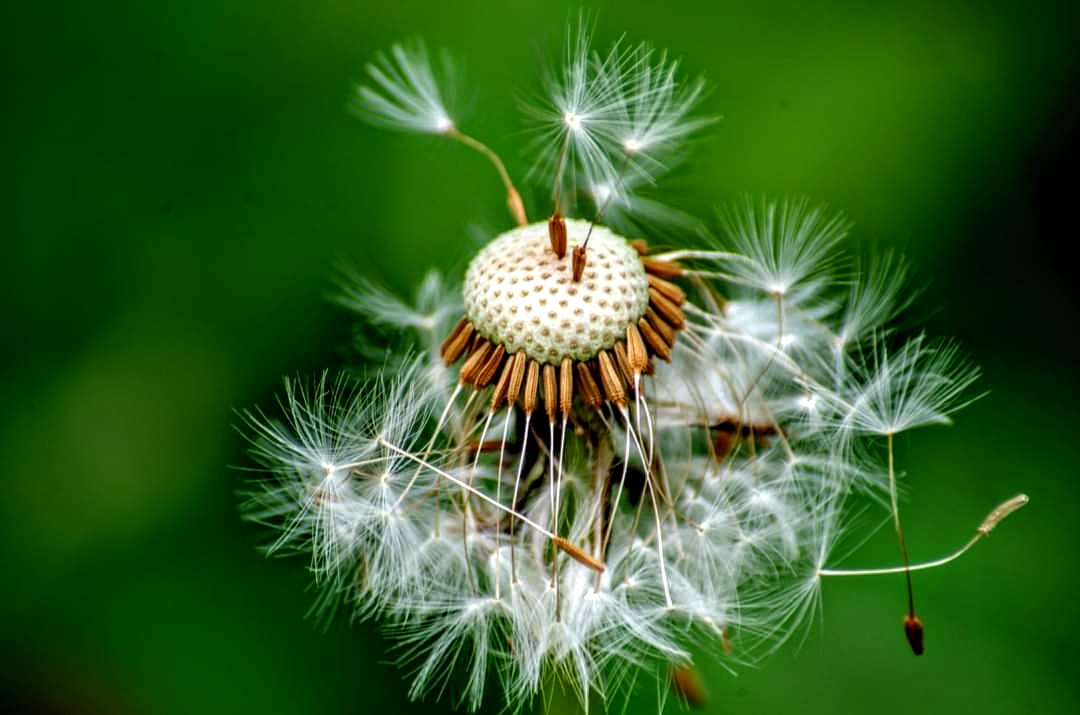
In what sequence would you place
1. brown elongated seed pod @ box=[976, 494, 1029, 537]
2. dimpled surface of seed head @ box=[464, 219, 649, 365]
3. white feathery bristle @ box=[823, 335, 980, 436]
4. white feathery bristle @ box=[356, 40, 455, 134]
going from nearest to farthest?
brown elongated seed pod @ box=[976, 494, 1029, 537] < dimpled surface of seed head @ box=[464, 219, 649, 365] < white feathery bristle @ box=[823, 335, 980, 436] < white feathery bristle @ box=[356, 40, 455, 134]

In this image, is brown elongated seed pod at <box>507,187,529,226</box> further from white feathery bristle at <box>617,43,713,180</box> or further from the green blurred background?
the green blurred background

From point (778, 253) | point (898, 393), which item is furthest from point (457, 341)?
point (898, 393)

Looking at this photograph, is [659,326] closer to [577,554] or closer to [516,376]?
[516,376]

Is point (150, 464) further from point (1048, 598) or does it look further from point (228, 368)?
point (1048, 598)

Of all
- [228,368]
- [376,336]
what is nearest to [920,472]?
[376,336]

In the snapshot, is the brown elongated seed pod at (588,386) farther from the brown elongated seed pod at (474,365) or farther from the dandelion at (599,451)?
the brown elongated seed pod at (474,365)

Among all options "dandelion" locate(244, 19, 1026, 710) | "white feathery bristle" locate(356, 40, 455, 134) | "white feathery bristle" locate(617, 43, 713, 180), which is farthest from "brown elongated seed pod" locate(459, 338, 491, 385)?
"white feathery bristle" locate(356, 40, 455, 134)
